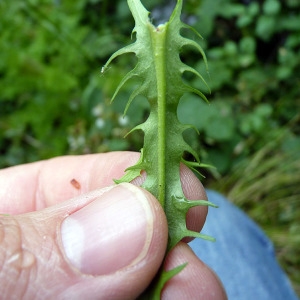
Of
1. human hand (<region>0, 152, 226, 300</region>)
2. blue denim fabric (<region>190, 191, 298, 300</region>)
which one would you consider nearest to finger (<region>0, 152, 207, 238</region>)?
human hand (<region>0, 152, 226, 300</region>)

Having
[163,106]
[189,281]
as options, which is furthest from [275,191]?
[163,106]

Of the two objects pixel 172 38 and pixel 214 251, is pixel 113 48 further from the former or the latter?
pixel 172 38

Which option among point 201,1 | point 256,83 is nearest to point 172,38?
point 256,83

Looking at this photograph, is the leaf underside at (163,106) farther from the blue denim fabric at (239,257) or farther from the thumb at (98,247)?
the blue denim fabric at (239,257)

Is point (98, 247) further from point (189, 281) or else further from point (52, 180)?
point (52, 180)

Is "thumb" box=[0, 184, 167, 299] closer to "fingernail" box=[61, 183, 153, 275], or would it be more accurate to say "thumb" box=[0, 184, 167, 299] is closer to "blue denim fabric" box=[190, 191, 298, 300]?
"fingernail" box=[61, 183, 153, 275]

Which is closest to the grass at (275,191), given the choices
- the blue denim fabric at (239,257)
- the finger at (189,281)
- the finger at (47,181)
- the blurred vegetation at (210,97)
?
the blurred vegetation at (210,97)
